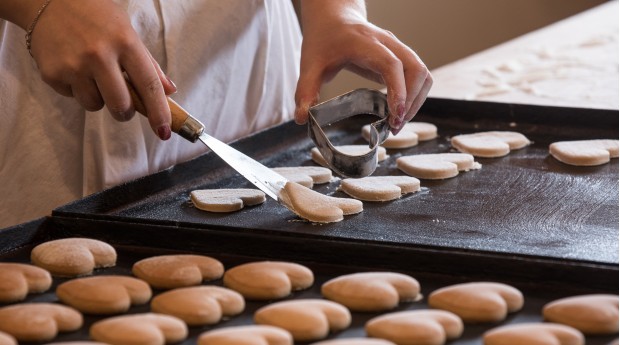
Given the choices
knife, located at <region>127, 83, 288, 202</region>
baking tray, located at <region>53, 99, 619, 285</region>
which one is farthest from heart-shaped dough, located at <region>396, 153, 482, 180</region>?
knife, located at <region>127, 83, 288, 202</region>

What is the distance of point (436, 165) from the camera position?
150 centimetres

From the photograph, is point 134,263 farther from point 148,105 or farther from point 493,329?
point 493,329

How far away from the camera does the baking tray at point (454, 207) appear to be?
3.75 feet

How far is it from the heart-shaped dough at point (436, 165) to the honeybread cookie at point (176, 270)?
1.57 feet

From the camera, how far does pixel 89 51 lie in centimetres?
117

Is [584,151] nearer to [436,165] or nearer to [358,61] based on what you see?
[436,165]

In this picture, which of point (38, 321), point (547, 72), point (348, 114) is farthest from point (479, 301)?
point (547, 72)

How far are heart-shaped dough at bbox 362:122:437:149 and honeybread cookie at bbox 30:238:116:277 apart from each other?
26.1 inches

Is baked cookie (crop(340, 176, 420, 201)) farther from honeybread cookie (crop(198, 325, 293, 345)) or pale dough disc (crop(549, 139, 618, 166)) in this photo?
honeybread cookie (crop(198, 325, 293, 345))

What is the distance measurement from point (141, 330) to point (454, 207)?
554 millimetres

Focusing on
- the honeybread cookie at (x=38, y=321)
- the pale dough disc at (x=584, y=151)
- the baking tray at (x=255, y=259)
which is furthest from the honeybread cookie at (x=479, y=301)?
the pale dough disc at (x=584, y=151)

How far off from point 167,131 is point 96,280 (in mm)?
256

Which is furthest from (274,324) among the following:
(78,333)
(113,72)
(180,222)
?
(113,72)

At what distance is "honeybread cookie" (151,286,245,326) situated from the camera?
975mm
